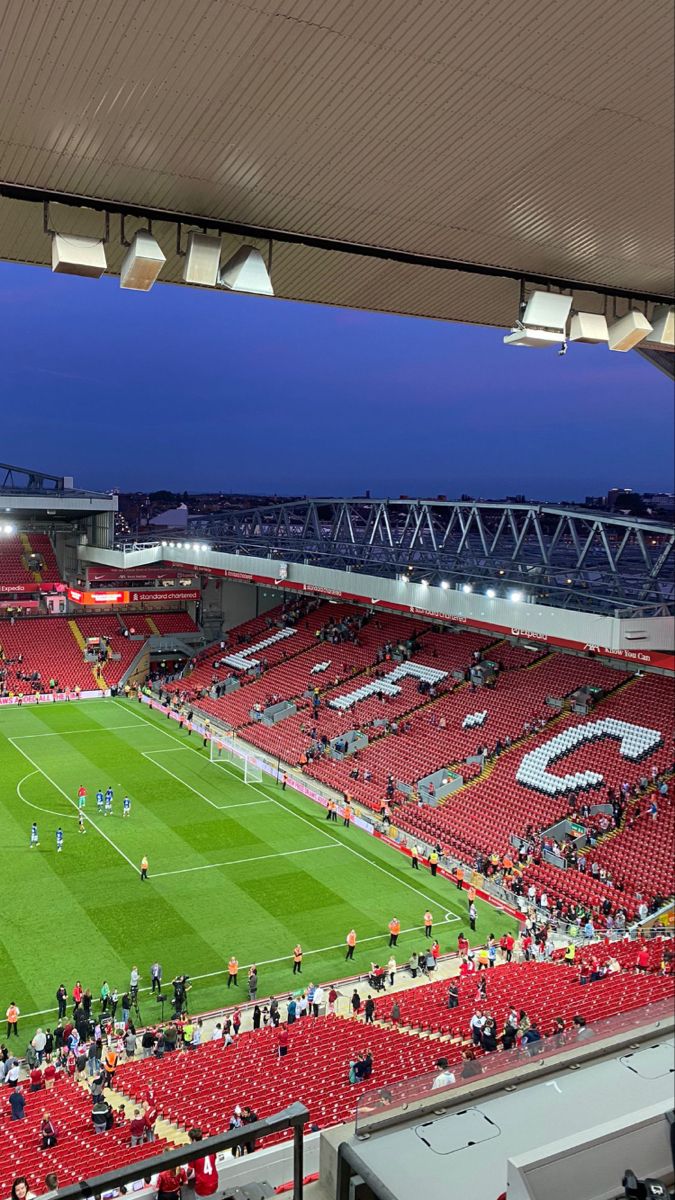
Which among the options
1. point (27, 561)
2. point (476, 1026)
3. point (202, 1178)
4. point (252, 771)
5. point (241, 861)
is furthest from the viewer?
point (27, 561)

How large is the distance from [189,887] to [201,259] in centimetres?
1927

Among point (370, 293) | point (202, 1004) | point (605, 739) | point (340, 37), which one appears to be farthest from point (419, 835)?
point (340, 37)

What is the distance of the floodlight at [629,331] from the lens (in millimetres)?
5914

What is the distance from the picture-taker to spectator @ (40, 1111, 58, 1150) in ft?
35.1

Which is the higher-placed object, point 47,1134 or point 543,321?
point 543,321

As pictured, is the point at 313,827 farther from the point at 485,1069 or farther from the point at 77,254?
the point at 77,254

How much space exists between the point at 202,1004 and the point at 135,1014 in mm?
1292

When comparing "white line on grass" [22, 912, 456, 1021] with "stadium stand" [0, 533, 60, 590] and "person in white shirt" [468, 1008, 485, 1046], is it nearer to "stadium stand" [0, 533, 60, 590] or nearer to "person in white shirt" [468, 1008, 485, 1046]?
"person in white shirt" [468, 1008, 485, 1046]

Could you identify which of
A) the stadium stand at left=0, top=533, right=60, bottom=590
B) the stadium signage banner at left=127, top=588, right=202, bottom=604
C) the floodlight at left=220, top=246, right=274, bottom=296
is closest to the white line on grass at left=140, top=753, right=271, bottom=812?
the stadium signage banner at left=127, top=588, right=202, bottom=604

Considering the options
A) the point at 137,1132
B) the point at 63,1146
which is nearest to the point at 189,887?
the point at 63,1146

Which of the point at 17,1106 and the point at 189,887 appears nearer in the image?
the point at 17,1106

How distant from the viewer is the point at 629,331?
5.95 meters

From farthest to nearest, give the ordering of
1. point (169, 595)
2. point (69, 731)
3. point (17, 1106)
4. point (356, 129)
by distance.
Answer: point (169, 595) → point (69, 731) → point (17, 1106) → point (356, 129)

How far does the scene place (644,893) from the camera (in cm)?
2019
